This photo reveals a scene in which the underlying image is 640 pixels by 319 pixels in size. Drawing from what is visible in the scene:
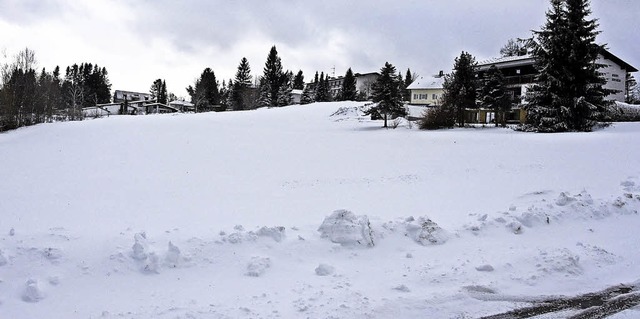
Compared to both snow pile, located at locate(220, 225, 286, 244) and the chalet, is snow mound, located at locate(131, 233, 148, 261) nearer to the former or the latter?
snow pile, located at locate(220, 225, 286, 244)

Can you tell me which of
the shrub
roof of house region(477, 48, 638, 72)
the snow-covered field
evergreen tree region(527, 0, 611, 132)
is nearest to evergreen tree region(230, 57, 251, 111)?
roof of house region(477, 48, 638, 72)

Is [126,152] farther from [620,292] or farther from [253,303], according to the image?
[620,292]

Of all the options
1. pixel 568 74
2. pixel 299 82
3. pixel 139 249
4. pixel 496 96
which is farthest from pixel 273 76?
pixel 139 249

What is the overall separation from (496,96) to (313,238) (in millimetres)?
31609

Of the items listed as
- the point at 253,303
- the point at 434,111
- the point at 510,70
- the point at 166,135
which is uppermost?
the point at 510,70

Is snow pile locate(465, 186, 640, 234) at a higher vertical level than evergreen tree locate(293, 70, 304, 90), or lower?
lower

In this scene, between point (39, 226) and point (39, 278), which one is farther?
point (39, 226)

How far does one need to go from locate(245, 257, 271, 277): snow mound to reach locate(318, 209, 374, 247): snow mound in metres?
1.30

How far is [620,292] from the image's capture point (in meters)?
5.28

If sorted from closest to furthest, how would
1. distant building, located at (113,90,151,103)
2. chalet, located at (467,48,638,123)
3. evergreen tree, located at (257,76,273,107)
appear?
chalet, located at (467,48,638,123), evergreen tree, located at (257,76,273,107), distant building, located at (113,90,151,103)

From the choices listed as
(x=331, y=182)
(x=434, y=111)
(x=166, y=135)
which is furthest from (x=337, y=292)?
(x=434, y=111)

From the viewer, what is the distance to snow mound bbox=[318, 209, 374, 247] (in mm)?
6844

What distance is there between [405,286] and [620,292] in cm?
271

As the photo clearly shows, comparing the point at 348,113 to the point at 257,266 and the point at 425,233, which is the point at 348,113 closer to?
the point at 425,233
